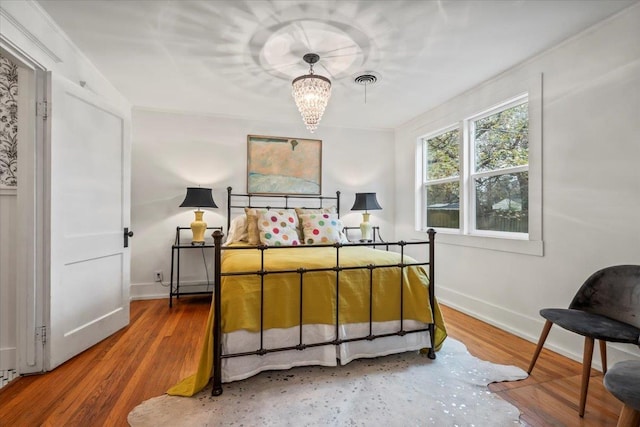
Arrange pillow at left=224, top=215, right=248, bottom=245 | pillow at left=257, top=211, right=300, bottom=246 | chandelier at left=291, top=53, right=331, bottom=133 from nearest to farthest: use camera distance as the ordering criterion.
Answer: chandelier at left=291, top=53, right=331, bottom=133, pillow at left=257, top=211, right=300, bottom=246, pillow at left=224, top=215, right=248, bottom=245

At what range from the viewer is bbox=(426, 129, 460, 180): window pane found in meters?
3.63

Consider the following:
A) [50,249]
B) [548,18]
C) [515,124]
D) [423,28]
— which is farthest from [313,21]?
[50,249]

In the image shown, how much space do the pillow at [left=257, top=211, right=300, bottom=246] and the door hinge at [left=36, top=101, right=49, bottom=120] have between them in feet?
5.94

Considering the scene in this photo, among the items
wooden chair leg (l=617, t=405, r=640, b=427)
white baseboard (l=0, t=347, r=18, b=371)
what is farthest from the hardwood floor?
wooden chair leg (l=617, t=405, r=640, b=427)

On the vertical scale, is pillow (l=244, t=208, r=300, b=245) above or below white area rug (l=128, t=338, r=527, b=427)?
above

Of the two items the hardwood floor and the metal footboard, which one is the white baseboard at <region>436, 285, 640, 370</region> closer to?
the hardwood floor

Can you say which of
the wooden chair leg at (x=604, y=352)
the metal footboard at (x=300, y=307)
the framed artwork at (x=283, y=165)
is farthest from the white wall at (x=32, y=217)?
the wooden chair leg at (x=604, y=352)

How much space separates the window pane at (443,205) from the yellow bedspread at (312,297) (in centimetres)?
162

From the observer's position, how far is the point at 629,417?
3.48 feet

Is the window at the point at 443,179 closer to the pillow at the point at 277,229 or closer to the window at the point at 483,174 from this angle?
the window at the point at 483,174

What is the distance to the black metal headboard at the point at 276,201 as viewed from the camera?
13.1 ft

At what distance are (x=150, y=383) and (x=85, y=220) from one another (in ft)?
4.32

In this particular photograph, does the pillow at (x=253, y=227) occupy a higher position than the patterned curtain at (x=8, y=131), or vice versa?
the patterned curtain at (x=8, y=131)

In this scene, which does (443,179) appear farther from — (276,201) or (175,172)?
(175,172)
